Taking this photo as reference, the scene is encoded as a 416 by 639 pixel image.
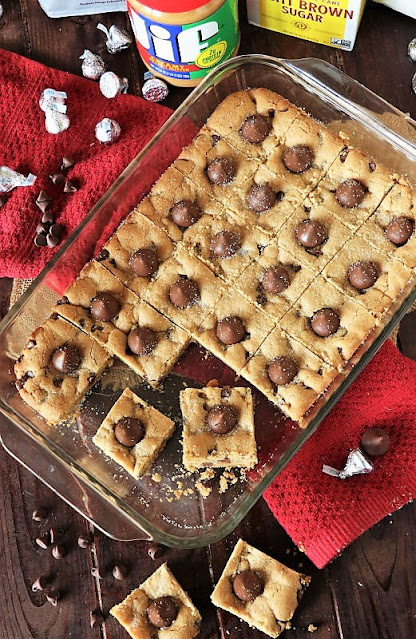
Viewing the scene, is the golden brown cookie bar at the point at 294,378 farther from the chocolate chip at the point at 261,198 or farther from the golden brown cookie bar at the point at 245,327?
the chocolate chip at the point at 261,198

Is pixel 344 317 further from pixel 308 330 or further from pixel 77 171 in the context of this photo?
pixel 77 171

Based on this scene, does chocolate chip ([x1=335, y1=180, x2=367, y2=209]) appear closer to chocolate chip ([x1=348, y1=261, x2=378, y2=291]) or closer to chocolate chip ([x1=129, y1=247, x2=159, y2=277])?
chocolate chip ([x1=348, y1=261, x2=378, y2=291])

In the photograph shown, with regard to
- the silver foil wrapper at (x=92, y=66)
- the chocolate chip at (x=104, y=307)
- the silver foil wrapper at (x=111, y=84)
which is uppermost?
the silver foil wrapper at (x=92, y=66)

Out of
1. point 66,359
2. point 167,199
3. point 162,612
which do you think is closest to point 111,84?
point 167,199

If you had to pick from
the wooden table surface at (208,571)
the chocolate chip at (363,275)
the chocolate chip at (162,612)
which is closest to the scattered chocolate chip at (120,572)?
the wooden table surface at (208,571)

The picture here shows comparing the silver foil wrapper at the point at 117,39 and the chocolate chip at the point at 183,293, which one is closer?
the chocolate chip at the point at 183,293

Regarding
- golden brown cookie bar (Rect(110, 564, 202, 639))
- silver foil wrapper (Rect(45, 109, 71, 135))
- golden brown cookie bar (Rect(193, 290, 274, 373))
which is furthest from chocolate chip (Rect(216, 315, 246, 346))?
silver foil wrapper (Rect(45, 109, 71, 135))

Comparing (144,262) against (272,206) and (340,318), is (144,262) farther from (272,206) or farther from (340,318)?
(340,318)
